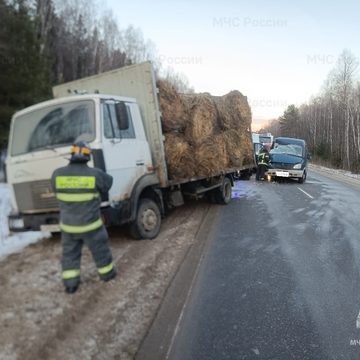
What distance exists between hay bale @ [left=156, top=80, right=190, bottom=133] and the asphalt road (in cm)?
222

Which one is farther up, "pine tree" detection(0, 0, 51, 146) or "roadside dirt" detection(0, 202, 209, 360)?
"pine tree" detection(0, 0, 51, 146)

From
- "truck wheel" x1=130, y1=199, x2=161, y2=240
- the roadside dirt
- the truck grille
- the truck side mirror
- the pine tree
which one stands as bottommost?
the roadside dirt

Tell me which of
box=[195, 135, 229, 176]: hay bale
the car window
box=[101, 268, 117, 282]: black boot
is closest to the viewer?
box=[101, 268, 117, 282]: black boot

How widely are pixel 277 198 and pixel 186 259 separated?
7.06 meters

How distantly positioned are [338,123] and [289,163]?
141ft

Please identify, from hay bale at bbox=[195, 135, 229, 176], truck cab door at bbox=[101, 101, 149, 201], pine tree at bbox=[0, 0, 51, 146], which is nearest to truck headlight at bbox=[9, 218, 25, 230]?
truck cab door at bbox=[101, 101, 149, 201]

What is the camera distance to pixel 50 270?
5.04m

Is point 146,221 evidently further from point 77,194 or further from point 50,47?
point 50,47

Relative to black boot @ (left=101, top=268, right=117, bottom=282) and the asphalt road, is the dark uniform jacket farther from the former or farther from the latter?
the asphalt road

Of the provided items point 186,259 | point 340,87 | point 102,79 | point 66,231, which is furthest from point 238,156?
point 340,87

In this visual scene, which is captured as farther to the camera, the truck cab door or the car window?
the car window

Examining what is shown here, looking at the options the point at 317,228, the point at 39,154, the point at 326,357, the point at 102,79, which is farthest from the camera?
the point at 317,228

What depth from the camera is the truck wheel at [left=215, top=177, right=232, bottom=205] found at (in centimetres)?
1030

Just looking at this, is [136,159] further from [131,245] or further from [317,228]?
[317,228]
